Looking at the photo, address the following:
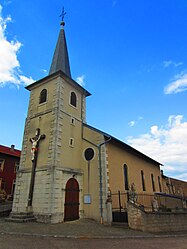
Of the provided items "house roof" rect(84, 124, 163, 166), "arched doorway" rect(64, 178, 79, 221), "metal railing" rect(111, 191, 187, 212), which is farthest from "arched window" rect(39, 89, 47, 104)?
"metal railing" rect(111, 191, 187, 212)

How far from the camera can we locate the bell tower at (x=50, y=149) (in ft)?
40.1

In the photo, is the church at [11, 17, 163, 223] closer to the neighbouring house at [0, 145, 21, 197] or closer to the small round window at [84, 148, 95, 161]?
the small round window at [84, 148, 95, 161]

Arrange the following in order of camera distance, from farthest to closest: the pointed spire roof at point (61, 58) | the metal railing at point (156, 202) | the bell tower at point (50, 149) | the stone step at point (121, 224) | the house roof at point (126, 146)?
the pointed spire roof at point (61, 58), the house roof at point (126, 146), the metal railing at point (156, 202), the bell tower at point (50, 149), the stone step at point (121, 224)

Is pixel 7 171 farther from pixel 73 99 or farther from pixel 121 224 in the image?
pixel 121 224

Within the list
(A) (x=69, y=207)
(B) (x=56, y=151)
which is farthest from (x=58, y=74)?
(A) (x=69, y=207)

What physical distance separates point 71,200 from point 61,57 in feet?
44.3

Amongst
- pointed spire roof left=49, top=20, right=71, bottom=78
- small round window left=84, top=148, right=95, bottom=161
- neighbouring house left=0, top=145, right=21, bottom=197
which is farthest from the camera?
neighbouring house left=0, top=145, right=21, bottom=197

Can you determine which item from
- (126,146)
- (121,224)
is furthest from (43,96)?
(121,224)

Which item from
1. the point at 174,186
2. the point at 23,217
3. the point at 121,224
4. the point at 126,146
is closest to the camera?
the point at 23,217

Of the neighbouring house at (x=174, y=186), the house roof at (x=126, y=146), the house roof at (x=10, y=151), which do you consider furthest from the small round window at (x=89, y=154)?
the neighbouring house at (x=174, y=186)

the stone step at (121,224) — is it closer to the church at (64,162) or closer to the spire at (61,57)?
the church at (64,162)

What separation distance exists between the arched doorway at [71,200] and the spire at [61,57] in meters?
10.2

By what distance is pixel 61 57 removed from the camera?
19203 millimetres

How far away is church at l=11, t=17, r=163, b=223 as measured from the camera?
12.5 metres
